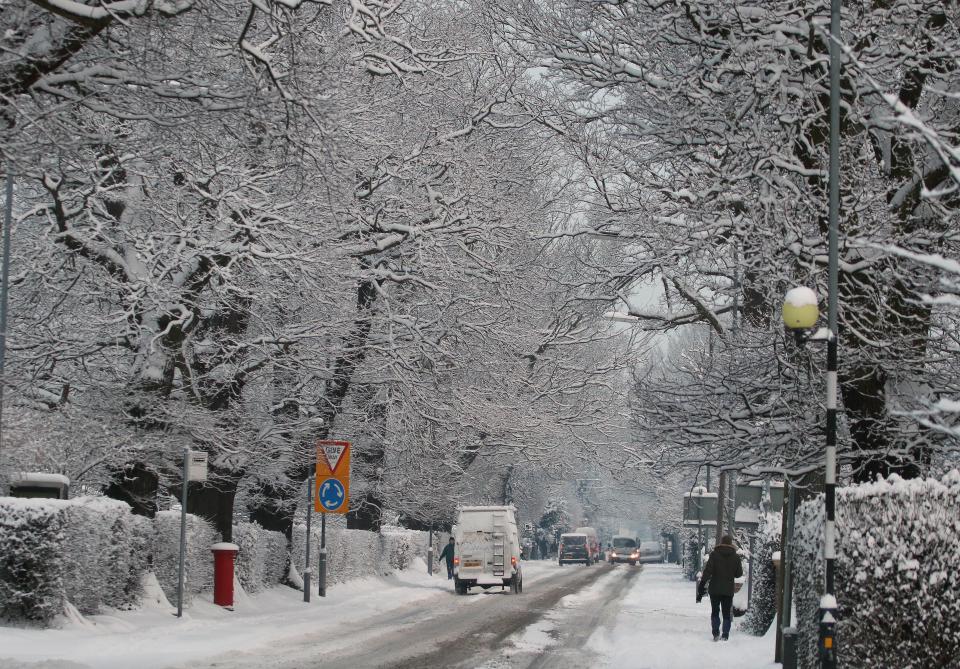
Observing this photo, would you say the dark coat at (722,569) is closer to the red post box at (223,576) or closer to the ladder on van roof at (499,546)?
the red post box at (223,576)

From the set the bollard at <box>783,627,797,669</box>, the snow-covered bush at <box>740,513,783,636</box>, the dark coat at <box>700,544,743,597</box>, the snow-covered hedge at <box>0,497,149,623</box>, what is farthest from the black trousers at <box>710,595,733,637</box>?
the snow-covered hedge at <box>0,497,149,623</box>

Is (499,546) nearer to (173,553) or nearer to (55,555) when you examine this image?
(173,553)

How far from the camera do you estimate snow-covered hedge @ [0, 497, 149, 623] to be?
17156 millimetres

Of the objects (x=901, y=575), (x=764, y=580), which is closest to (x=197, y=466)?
(x=764, y=580)

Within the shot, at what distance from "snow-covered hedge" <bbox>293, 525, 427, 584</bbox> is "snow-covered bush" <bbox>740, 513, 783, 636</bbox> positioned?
12.9 meters

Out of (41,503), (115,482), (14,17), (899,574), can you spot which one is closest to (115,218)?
(115,482)

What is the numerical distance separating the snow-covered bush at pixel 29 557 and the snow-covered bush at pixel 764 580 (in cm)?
1146

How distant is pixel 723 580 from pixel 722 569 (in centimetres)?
20

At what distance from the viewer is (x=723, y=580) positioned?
22172mm

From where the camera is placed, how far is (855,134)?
17.3 metres

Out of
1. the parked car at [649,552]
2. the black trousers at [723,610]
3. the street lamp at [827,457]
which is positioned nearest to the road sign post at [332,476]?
the black trousers at [723,610]

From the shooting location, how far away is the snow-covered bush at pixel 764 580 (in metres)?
22.2

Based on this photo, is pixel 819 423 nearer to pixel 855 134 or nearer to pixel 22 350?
pixel 855 134

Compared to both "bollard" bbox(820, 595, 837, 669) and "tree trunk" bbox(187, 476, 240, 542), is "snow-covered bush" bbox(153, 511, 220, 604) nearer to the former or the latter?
"tree trunk" bbox(187, 476, 240, 542)
